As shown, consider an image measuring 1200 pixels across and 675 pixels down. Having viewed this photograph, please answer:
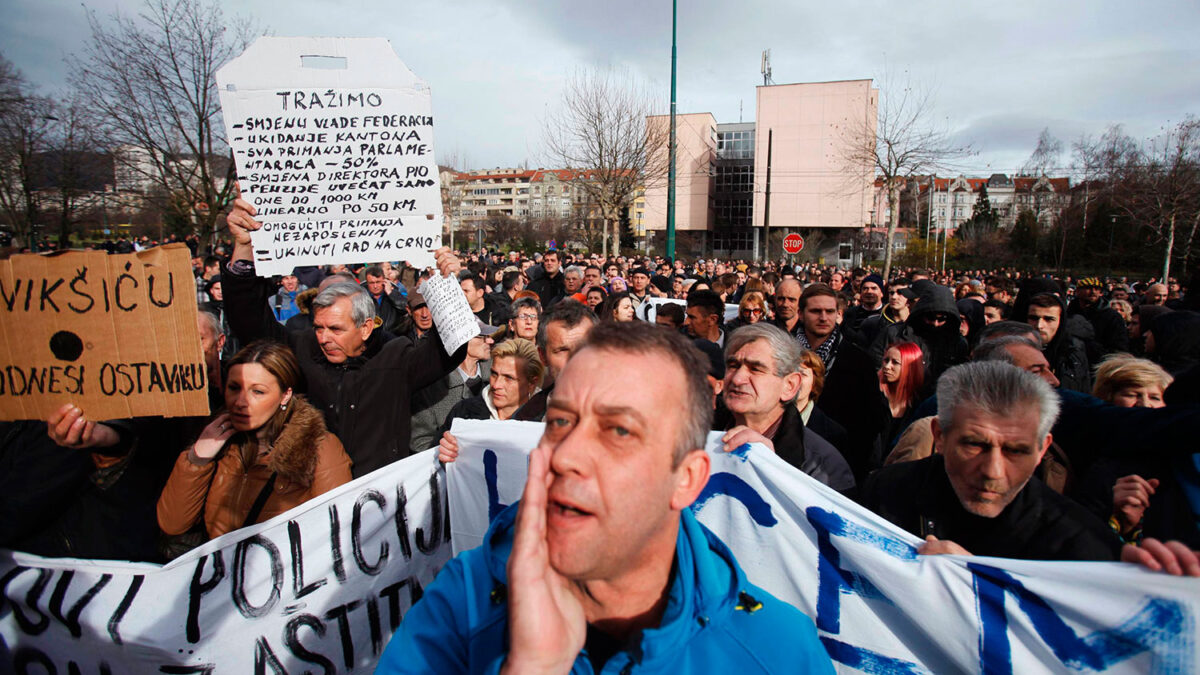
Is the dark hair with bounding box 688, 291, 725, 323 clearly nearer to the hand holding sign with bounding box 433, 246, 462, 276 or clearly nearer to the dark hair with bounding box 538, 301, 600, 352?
the dark hair with bounding box 538, 301, 600, 352

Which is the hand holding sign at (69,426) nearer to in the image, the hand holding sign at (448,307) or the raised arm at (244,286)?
the raised arm at (244,286)

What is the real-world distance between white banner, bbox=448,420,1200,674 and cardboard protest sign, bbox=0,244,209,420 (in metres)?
1.23

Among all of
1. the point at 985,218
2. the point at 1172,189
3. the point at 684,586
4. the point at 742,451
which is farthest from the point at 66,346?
the point at 985,218

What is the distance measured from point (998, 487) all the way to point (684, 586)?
1.24 metres

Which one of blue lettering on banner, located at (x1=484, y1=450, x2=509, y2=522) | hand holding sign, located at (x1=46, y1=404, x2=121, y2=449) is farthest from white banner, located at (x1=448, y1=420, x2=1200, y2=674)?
hand holding sign, located at (x1=46, y1=404, x2=121, y2=449)

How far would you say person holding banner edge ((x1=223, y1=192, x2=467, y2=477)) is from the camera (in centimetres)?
310

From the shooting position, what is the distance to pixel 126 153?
49.0 ft

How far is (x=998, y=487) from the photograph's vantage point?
1.98 metres

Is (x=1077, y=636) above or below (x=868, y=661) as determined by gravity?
above

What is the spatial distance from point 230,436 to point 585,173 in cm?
2165

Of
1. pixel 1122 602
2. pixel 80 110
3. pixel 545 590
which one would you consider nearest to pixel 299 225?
pixel 545 590

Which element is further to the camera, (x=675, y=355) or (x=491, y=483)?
(x=491, y=483)

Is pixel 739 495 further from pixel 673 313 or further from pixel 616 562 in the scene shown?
pixel 673 313

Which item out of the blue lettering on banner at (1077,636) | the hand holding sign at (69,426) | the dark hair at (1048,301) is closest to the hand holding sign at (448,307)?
the hand holding sign at (69,426)
